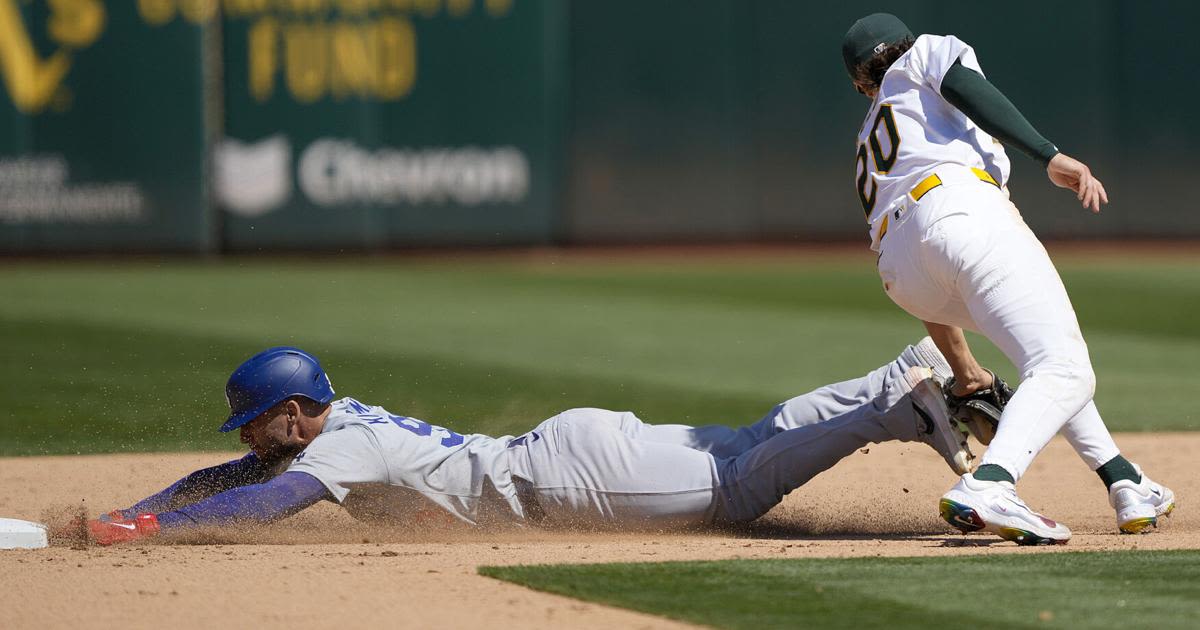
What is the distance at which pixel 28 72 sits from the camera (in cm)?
1366

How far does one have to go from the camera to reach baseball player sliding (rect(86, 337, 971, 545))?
415cm

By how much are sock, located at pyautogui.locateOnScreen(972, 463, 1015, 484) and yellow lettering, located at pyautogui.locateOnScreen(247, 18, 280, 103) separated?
10.9 metres

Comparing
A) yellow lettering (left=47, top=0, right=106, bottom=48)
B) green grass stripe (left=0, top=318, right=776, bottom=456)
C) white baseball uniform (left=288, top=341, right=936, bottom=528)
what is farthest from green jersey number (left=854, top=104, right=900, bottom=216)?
yellow lettering (left=47, top=0, right=106, bottom=48)

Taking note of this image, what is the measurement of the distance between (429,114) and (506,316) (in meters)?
4.09

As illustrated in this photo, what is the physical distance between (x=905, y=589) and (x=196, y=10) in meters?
11.5

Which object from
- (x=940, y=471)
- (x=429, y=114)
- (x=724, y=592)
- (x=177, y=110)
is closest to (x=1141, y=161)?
(x=429, y=114)

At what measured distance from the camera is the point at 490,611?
130 inches

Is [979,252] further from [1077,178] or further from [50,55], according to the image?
[50,55]

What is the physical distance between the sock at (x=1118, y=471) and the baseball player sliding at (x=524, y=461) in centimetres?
37

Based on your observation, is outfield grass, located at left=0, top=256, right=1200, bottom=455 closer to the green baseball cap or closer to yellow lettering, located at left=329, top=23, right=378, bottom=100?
yellow lettering, located at left=329, top=23, right=378, bottom=100

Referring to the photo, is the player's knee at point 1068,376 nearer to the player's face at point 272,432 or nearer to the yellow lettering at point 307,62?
the player's face at point 272,432

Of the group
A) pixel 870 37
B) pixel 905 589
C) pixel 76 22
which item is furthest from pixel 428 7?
pixel 905 589

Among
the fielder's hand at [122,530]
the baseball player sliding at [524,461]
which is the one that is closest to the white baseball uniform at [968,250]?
the baseball player sliding at [524,461]

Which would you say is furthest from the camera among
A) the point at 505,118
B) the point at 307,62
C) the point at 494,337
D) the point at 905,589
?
the point at 505,118
